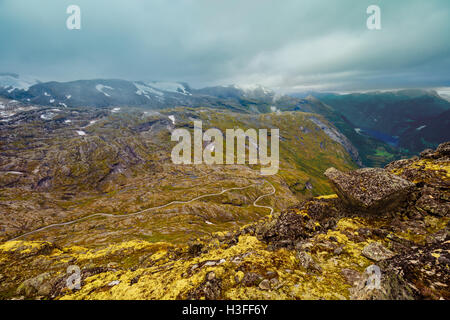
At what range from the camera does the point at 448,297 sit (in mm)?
9398

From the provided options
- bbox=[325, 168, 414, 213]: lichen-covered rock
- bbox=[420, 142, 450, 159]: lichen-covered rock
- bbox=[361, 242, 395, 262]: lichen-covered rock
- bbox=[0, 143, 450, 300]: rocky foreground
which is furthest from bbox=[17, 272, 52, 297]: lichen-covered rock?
bbox=[420, 142, 450, 159]: lichen-covered rock

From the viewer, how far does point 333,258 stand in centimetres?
1552

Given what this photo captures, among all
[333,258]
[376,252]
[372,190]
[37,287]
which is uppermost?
[372,190]

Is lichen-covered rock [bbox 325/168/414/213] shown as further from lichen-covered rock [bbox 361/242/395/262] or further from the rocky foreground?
lichen-covered rock [bbox 361/242/395/262]

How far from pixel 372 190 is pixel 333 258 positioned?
10438mm

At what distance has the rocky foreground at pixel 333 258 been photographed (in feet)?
37.9

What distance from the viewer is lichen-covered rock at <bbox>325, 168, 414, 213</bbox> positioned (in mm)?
19611

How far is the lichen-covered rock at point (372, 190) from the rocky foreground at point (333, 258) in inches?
3.7

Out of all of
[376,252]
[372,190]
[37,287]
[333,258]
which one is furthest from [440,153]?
[37,287]

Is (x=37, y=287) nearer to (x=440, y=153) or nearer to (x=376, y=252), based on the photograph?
(x=376, y=252)

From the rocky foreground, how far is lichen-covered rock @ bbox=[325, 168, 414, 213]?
95 millimetres
